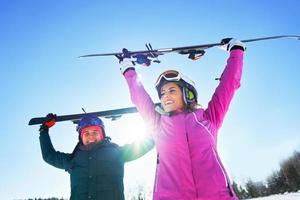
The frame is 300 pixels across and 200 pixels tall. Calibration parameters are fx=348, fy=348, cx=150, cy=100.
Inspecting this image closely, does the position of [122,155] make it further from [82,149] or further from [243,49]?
[243,49]

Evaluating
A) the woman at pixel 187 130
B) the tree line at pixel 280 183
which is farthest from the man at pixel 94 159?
the tree line at pixel 280 183

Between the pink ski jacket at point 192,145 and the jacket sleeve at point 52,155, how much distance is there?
279 centimetres

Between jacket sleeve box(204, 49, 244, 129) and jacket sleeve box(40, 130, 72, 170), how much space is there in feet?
11.2

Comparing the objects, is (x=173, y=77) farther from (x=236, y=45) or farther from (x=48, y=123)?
(x=48, y=123)

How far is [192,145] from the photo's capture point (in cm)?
354

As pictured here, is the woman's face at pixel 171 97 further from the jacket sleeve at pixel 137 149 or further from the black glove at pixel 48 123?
the black glove at pixel 48 123

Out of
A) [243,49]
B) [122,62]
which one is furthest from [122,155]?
[243,49]

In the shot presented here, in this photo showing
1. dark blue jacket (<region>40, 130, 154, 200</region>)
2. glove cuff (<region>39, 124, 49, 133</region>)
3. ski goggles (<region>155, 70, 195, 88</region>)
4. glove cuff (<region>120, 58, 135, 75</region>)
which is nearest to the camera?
ski goggles (<region>155, 70, 195, 88</region>)

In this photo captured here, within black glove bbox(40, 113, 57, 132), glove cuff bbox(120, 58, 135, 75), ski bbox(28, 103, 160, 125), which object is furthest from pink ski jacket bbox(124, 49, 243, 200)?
black glove bbox(40, 113, 57, 132)

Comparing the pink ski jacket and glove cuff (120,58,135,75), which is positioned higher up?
glove cuff (120,58,135,75)

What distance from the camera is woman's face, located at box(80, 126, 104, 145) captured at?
639cm

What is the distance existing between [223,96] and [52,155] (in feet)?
12.7

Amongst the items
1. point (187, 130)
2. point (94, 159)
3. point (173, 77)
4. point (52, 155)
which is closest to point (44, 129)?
point (52, 155)

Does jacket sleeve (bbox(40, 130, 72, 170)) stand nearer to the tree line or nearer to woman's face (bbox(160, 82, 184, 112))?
woman's face (bbox(160, 82, 184, 112))
